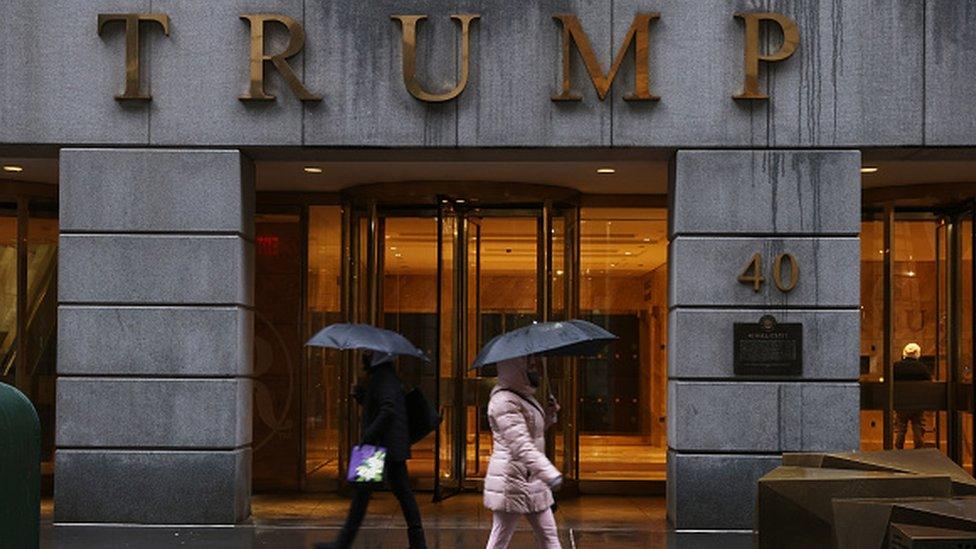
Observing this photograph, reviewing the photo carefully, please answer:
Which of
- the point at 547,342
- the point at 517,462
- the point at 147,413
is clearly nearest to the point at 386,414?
the point at 517,462

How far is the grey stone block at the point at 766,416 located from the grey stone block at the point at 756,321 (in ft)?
0.41

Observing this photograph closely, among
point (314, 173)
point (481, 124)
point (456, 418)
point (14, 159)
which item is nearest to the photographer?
point (481, 124)

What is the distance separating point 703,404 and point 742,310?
0.91 meters

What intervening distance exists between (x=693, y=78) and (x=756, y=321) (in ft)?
7.36

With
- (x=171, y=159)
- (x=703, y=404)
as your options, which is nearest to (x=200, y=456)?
(x=171, y=159)

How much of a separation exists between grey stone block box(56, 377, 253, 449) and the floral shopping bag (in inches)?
106

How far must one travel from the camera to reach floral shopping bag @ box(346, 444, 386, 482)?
9.91 metres

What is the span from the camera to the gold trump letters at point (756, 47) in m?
12.2

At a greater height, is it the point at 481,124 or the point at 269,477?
the point at 481,124

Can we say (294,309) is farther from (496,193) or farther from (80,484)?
(80,484)

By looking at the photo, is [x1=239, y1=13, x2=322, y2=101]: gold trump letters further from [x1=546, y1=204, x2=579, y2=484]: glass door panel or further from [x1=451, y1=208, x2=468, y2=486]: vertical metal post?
[x1=546, y1=204, x2=579, y2=484]: glass door panel

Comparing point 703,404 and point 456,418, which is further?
point 456,418

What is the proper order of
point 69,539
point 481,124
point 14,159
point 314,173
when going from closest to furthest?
point 69,539, point 481,124, point 14,159, point 314,173

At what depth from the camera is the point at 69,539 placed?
1169cm
